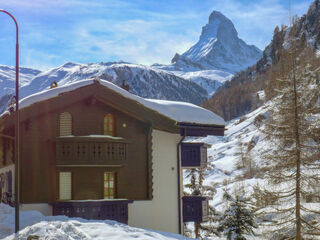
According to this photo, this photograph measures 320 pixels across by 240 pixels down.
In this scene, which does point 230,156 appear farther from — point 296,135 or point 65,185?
point 65,185

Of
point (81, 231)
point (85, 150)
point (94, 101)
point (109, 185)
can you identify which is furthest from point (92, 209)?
point (81, 231)

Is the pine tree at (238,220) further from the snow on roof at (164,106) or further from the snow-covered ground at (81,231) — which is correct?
the snow-covered ground at (81,231)

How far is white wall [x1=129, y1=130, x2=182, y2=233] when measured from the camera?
2434 centimetres

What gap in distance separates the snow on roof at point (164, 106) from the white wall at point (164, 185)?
1.25 meters

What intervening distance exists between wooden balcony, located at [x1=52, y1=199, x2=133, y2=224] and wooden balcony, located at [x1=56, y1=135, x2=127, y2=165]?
185cm

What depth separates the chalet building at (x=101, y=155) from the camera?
20766 mm

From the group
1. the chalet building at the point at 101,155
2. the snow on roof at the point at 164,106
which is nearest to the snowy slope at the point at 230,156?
the snow on roof at the point at 164,106

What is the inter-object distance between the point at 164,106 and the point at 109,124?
4.00 m

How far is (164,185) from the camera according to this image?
2503cm

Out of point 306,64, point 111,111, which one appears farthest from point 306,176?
point 111,111

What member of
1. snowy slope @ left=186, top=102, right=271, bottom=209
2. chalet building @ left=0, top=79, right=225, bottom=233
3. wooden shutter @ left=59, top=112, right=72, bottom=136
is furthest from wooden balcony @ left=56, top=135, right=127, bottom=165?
snowy slope @ left=186, top=102, right=271, bottom=209

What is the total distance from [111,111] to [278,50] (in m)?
9.05

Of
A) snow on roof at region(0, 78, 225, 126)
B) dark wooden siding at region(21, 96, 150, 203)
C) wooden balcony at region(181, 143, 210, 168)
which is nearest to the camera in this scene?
dark wooden siding at region(21, 96, 150, 203)

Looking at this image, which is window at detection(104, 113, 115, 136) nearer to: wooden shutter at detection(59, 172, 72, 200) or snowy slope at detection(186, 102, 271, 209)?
wooden shutter at detection(59, 172, 72, 200)
